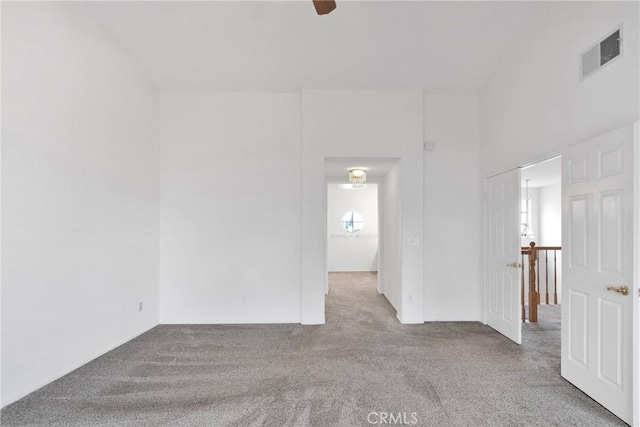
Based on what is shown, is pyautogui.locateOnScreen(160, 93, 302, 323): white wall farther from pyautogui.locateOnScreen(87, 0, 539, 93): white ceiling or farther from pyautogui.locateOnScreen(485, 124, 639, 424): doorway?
pyautogui.locateOnScreen(485, 124, 639, 424): doorway

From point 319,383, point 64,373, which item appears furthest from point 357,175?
point 64,373

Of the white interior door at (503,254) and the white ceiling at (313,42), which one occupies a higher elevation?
the white ceiling at (313,42)

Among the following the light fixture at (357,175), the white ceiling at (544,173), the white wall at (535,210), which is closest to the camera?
the light fixture at (357,175)

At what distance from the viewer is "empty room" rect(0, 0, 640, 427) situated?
234 centimetres

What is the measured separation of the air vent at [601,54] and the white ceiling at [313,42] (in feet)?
3.37

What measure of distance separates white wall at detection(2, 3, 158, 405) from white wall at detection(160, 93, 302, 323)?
0.45 metres

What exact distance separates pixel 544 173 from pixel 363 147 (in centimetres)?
456

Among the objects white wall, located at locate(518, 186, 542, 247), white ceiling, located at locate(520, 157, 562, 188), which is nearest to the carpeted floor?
white ceiling, located at locate(520, 157, 562, 188)

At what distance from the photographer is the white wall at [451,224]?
446 centimetres

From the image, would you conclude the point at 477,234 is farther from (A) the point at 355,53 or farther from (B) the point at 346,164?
(A) the point at 355,53

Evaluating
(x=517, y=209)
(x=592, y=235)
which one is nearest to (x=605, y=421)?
(x=592, y=235)

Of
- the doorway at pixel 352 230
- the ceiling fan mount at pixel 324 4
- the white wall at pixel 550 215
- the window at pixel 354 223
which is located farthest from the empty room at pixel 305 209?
the window at pixel 354 223

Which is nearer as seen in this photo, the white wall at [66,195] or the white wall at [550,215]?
the white wall at [66,195]

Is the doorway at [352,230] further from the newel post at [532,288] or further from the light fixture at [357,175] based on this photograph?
the newel post at [532,288]
